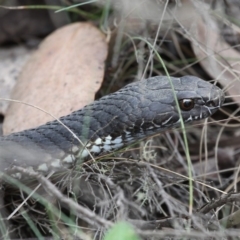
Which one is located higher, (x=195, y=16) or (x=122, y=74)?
(x=195, y=16)

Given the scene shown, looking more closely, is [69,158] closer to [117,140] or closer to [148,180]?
[117,140]

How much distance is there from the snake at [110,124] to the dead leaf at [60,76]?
17.2 inches

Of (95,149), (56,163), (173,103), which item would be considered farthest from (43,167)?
(173,103)

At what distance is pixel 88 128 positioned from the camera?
3.93 meters

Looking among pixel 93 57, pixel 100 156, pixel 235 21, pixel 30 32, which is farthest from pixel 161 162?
pixel 30 32

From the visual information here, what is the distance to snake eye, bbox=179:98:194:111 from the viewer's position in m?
3.97

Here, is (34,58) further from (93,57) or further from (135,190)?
(135,190)

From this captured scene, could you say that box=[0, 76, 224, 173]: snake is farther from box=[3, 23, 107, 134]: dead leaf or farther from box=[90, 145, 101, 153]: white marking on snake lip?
box=[3, 23, 107, 134]: dead leaf

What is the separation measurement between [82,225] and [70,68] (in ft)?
5.15

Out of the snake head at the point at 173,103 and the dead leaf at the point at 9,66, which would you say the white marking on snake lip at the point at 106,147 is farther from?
the dead leaf at the point at 9,66

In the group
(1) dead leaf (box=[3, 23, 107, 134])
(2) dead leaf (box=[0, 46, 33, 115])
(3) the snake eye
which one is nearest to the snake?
(3) the snake eye

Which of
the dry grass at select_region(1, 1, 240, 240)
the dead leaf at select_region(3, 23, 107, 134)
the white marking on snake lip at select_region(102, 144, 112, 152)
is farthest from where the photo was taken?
the dead leaf at select_region(3, 23, 107, 134)

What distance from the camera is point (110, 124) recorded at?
3.96m

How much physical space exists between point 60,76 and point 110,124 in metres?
0.98
